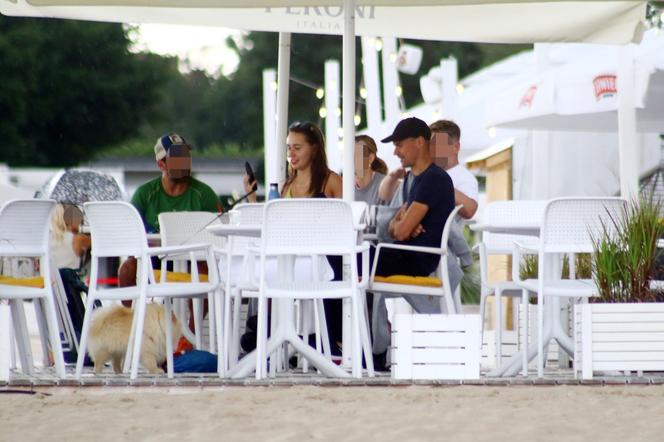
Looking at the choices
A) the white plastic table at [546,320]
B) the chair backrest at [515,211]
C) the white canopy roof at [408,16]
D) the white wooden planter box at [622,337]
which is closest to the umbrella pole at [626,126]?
the chair backrest at [515,211]

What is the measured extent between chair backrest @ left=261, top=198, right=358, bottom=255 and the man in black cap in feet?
2.08

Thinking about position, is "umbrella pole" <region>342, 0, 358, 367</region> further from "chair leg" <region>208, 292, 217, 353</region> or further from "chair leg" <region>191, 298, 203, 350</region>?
"chair leg" <region>191, 298, 203, 350</region>

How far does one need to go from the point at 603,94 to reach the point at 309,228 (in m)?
3.90

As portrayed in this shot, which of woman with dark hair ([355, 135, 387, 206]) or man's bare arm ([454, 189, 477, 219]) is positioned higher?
woman with dark hair ([355, 135, 387, 206])

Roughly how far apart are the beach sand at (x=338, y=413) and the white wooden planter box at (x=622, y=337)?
0.38 meters

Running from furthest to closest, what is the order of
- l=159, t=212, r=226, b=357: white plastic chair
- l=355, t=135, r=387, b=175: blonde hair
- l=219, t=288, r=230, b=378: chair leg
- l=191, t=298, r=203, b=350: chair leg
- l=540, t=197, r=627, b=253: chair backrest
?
l=355, t=135, r=387, b=175: blonde hair → l=191, t=298, r=203, b=350: chair leg → l=159, t=212, r=226, b=357: white plastic chair → l=219, t=288, r=230, b=378: chair leg → l=540, t=197, r=627, b=253: chair backrest

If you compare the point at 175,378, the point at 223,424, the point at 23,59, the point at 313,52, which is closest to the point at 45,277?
the point at 175,378

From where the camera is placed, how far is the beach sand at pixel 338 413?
591 centimetres

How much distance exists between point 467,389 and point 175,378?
1646 mm

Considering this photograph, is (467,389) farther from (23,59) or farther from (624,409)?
(23,59)

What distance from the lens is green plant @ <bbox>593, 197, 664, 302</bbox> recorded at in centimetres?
789

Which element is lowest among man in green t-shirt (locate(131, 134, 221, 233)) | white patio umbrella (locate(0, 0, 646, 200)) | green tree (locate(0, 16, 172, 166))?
man in green t-shirt (locate(131, 134, 221, 233))

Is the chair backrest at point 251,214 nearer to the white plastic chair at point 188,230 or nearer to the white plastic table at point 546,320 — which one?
the white plastic chair at point 188,230

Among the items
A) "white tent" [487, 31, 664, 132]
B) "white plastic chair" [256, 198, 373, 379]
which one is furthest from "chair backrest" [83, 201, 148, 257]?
"white tent" [487, 31, 664, 132]
